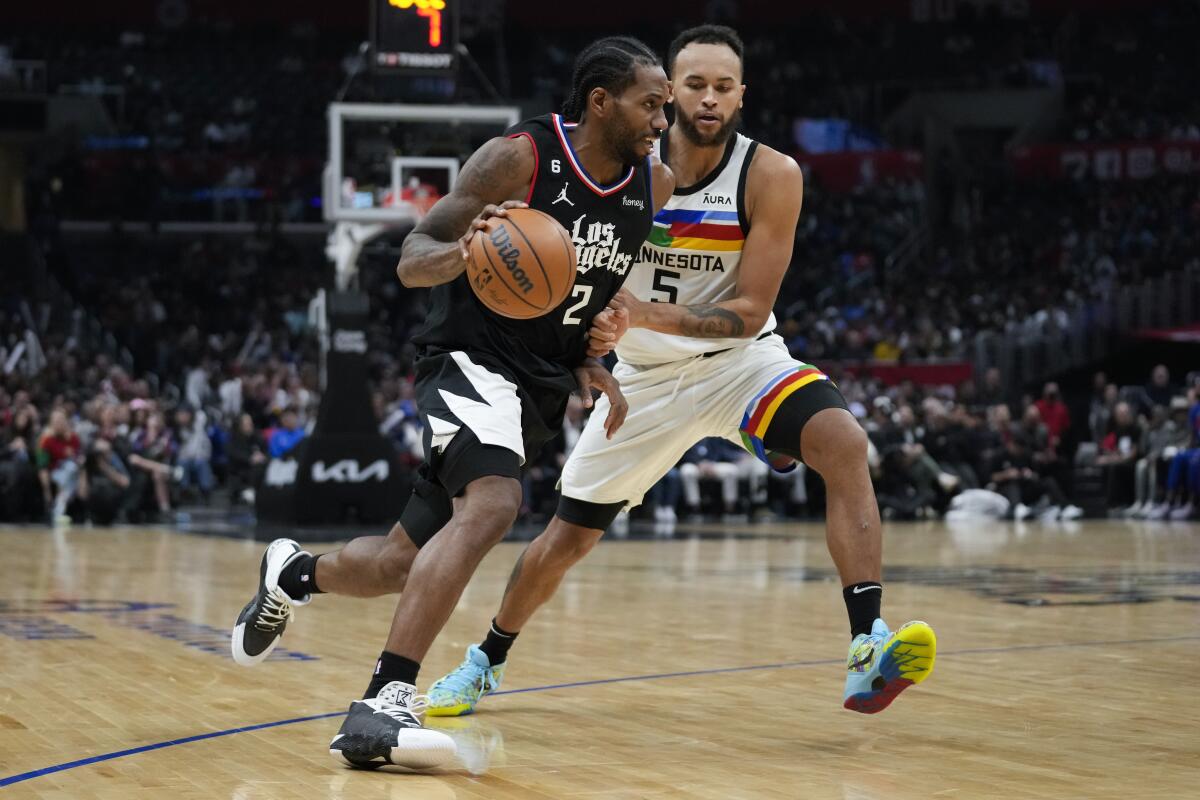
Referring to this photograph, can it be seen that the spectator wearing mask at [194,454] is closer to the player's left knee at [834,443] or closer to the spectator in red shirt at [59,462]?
the spectator in red shirt at [59,462]

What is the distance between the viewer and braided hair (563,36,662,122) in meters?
4.56

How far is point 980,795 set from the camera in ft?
12.3

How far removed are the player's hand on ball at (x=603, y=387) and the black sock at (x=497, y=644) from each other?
0.87 m

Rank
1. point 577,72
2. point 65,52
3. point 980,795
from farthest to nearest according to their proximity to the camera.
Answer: point 65,52 → point 577,72 → point 980,795

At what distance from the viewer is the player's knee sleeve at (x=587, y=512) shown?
524 cm

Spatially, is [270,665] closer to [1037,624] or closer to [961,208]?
[1037,624]

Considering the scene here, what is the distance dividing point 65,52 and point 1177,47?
910 inches

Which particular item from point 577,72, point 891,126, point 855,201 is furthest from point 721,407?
point 891,126

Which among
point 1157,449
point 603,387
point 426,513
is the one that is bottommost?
point 1157,449

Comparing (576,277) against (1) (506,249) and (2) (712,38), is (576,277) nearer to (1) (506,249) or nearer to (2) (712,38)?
(1) (506,249)

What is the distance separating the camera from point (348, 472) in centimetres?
1439

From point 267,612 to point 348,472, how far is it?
953 cm

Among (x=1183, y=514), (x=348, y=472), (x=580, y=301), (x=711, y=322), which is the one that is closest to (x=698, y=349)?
(x=711, y=322)

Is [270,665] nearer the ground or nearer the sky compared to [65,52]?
nearer the ground
